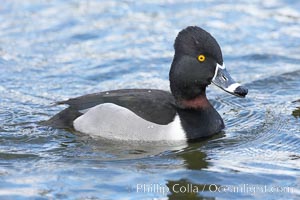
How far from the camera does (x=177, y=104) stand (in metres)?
11.8

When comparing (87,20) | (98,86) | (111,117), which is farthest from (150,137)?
(87,20)

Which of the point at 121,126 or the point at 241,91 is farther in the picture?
the point at 121,126

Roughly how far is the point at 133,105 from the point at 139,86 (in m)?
2.78

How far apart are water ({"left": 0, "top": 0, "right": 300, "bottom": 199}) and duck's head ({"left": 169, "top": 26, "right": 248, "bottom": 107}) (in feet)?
2.54

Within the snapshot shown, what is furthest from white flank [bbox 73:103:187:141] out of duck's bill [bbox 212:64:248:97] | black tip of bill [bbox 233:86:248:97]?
black tip of bill [bbox 233:86:248:97]

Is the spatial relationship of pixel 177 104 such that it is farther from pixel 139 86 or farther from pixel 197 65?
pixel 139 86

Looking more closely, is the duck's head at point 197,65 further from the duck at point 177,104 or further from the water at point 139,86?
the water at point 139,86

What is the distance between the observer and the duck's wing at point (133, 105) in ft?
38.1

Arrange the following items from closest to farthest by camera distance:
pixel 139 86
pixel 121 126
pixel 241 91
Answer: pixel 241 91
pixel 121 126
pixel 139 86

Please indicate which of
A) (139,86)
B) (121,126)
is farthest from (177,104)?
(139,86)

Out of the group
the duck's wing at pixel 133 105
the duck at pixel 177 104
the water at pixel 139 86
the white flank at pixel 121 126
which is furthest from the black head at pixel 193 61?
the water at pixel 139 86

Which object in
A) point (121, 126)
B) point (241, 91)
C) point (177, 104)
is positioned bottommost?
point (121, 126)

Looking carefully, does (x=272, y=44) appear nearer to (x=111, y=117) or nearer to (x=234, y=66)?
(x=234, y=66)

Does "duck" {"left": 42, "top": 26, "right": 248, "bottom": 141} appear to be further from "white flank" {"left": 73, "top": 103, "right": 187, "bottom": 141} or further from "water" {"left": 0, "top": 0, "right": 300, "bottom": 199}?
"water" {"left": 0, "top": 0, "right": 300, "bottom": 199}
